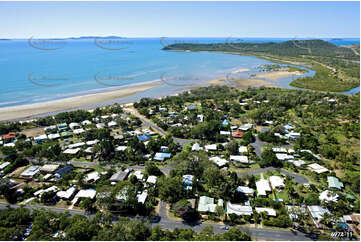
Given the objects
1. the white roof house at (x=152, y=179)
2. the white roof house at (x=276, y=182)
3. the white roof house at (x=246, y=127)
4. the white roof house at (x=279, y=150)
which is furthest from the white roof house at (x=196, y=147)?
the white roof house at (x=279, y=150)

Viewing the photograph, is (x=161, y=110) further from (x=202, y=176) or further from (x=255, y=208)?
(x=255, y=208)

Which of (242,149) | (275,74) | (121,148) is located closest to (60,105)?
(121,148)

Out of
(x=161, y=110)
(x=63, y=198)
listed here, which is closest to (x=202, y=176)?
(x=63, y=198)

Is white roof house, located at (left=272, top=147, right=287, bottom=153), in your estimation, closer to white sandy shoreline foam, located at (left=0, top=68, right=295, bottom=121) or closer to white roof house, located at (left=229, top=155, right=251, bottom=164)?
white roof house, located at (left=229, top=155, right=251, bottom=164)

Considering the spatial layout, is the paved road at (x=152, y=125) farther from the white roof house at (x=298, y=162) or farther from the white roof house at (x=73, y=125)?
the white roof house at (x=298, y=162)

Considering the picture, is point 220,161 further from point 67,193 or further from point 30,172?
point 30,172
